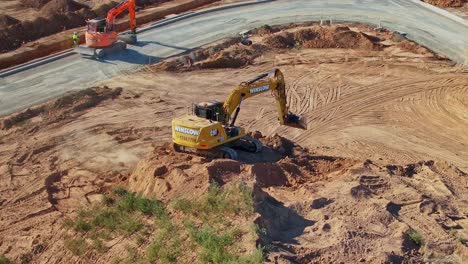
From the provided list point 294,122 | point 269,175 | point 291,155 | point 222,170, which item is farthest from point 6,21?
point 269,175

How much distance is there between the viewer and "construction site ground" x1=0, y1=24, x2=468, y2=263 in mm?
15375

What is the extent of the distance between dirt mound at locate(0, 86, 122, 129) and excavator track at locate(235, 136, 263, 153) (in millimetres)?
7874

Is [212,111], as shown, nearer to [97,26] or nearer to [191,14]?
[97,26]

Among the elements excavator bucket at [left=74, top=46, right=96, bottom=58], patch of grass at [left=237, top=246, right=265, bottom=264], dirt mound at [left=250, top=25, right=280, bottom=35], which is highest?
excavator bucket at [left=74, top=46, right=96, bottom=58]

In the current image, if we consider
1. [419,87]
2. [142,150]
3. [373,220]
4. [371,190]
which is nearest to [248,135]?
[142,150]

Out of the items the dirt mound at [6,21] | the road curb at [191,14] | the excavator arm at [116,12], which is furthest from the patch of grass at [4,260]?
the road curb at [191,14]

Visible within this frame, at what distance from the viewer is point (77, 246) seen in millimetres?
15664

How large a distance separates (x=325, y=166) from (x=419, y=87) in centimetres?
1026

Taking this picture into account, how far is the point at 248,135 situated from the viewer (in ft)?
73.3

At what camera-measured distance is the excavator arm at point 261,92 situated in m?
20.1

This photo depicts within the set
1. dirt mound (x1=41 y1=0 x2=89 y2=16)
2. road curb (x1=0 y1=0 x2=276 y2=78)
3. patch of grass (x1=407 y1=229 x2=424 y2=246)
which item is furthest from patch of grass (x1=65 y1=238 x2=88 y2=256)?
dirt mound (x1=41 y1=0 x2=89 y2=16)

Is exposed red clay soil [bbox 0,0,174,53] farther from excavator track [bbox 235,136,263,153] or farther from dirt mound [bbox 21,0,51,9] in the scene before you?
excavator track [bbox 235,136,263,153]

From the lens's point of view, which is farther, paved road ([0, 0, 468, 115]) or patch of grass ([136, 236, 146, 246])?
paved road ([0, 0, 468, 115])

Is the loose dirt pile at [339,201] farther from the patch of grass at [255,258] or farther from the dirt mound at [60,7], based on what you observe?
the dirt mound at [60,7]
